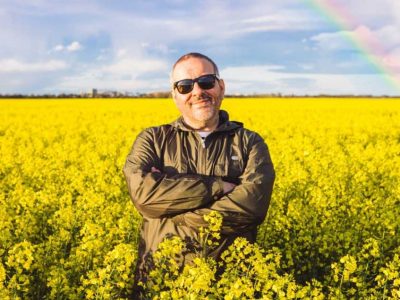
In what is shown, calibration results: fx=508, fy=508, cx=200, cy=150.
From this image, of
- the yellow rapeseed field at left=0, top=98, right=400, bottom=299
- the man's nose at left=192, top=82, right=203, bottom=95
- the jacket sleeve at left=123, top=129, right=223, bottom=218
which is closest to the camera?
the yellow rapeseed field at left=0, top=98, right=400, bottom=299

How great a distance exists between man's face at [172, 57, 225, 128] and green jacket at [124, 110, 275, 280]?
11 centimetres

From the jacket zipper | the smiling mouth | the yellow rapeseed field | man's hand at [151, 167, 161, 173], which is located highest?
the smiling mouth

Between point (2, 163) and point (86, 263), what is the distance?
A: 6.48 meters

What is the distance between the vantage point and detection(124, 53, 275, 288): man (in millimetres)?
3678

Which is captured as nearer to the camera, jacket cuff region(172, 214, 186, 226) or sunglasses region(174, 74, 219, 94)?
jacket cuff region(172, 214, 186, 226)

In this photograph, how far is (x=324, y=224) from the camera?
19.0ft

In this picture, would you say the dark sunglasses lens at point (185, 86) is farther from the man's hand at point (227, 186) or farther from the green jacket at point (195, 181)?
the man's hand at point (227, 186)

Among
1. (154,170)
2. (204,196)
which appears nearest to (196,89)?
(154,170)

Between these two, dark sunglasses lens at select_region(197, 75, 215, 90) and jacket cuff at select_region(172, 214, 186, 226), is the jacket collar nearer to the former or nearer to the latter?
dark sunglasses lens at select_region(197, 75, 215, 90)

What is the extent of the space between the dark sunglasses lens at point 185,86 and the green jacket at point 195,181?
0.24 metres

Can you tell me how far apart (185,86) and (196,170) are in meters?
0.65

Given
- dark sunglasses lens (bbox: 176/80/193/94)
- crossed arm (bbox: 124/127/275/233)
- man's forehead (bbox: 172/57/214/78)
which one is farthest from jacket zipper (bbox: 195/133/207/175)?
man's forehead (bbox: 172/57/214/78)

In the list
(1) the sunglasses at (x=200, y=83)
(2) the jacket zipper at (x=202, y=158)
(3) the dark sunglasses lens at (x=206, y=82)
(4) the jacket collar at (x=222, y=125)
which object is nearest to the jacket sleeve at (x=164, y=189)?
(2) the jacket zipper at (x=202, y=158)

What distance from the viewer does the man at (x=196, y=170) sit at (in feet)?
12.1
